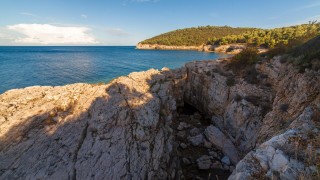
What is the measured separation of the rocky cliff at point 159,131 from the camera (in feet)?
26.4

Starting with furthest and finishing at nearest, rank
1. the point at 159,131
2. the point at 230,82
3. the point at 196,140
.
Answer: the point at 230,82 → the point at 196,140 → the point at 159,131

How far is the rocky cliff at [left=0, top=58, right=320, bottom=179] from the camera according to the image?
26.4 feet

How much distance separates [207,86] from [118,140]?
45.9ft

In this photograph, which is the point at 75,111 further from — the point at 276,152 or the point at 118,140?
the point at 276,152

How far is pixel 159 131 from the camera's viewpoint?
15.9 m

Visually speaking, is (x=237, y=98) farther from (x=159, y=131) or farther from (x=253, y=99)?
(x=159, y=131)

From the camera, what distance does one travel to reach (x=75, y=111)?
52.5 feet

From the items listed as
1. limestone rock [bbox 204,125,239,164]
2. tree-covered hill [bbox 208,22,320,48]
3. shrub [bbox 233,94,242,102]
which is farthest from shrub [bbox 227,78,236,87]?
tree-covered hill [bbox 208,22,320,48]

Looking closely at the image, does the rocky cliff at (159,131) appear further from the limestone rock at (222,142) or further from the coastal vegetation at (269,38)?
the coastal vegetation at (269,38)

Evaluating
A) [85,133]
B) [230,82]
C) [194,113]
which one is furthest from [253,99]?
[85,133]

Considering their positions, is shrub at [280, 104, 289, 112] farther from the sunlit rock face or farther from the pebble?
the sunlit rock face

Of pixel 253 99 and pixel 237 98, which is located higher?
pixel 253 99

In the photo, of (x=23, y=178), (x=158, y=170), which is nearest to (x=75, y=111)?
(x=23, y=178)

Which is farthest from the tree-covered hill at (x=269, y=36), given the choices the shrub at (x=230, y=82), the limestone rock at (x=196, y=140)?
the limestone rock at (x=196, y=140)
